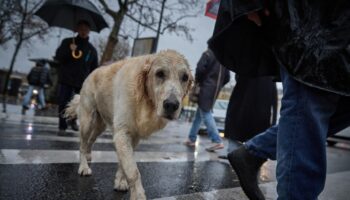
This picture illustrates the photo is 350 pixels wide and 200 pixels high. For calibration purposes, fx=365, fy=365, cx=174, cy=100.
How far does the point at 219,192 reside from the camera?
3902mm

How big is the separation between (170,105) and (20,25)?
32.0 meters

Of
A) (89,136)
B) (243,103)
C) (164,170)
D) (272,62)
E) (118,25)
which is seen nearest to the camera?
(272,62)

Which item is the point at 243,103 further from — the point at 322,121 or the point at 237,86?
the point at 322,121

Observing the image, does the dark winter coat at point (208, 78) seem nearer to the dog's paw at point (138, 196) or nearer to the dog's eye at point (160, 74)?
the dog's eye at point (160, 74)

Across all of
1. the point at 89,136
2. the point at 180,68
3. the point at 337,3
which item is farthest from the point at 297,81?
the point at 89,136

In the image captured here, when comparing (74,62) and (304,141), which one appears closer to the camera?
(304,141)

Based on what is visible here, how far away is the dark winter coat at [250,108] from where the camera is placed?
18.3ft

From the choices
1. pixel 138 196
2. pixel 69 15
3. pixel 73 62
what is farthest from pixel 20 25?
pixel 138 196

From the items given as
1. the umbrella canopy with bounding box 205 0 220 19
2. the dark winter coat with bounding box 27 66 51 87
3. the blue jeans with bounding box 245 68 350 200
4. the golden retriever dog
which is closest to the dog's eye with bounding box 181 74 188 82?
the golden retriever dog

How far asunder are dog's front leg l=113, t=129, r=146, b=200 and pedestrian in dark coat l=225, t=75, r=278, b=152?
270cm

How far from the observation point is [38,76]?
15430 mm

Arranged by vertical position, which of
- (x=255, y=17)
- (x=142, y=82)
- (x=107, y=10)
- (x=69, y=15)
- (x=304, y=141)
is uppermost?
(x=107, y=10)

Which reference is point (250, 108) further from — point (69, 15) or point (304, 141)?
point (69, 15)

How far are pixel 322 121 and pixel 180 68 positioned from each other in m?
1.46
